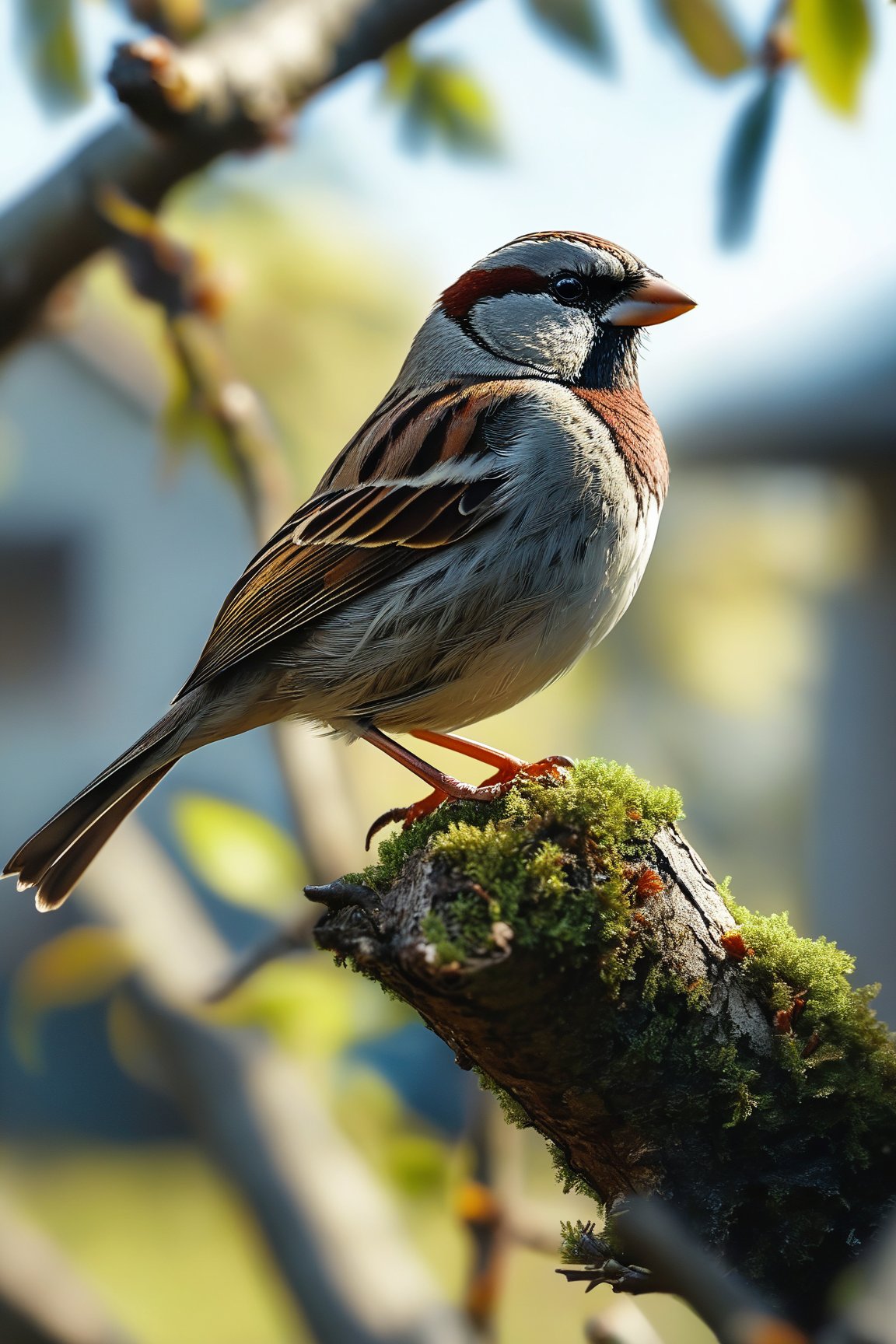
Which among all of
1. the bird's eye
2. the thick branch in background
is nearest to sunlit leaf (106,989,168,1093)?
the thick branch in background

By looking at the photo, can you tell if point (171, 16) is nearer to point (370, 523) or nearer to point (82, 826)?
point (370, 523)

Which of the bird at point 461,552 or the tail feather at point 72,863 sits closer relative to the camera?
the bird at point 461,552

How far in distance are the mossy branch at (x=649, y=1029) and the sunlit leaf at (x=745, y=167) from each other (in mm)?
893

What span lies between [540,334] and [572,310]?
3.3 inches

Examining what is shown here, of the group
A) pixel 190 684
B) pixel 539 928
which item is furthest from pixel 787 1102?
pixel 190 684

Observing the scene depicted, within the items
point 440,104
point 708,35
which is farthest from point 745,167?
point 440,104

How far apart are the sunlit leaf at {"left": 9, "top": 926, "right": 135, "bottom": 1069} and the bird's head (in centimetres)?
175

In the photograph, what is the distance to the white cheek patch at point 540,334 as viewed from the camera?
2391mm

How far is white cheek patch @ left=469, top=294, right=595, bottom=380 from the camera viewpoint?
239cm

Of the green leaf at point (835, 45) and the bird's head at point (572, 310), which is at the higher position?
the bird's head at point (572, 310)

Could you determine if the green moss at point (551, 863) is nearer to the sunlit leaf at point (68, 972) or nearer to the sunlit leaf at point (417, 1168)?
the sunlit leaf at point (417, 1168)

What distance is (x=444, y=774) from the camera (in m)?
1.95

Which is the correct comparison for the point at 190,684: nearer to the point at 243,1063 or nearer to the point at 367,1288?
the point at 243,1063

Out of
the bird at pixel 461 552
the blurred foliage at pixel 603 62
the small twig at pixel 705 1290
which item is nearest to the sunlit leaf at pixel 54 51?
the blurred foliage at pixel 603 62
